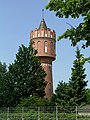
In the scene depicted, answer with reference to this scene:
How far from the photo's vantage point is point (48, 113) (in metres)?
22.2

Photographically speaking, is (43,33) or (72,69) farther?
(43,33)

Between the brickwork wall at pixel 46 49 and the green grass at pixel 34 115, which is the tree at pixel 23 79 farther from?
the green grass at pixel 34 115

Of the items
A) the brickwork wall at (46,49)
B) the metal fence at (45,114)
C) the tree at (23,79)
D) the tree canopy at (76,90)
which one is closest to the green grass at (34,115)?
the metal fence at (45,114)

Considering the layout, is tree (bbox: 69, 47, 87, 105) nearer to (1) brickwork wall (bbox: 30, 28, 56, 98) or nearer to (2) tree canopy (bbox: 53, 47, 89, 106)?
(2) tree canopy (bbox: 53, 47, 89, 106)

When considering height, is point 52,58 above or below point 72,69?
above

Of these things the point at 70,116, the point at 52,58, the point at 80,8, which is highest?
the point at 52,58

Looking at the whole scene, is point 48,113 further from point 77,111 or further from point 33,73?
point 33,73

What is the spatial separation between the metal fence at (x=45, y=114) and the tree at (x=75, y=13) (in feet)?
45.0

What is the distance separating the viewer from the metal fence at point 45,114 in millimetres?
20803

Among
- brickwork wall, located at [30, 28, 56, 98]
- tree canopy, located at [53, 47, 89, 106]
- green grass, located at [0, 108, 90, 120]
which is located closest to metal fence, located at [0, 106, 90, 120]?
green grass, located at [0, 108, 90, 120]

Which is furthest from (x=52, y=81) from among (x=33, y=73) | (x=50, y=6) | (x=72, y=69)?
(x=50, y=6)

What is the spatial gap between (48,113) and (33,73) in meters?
20.6

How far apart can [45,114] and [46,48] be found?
26.3 m

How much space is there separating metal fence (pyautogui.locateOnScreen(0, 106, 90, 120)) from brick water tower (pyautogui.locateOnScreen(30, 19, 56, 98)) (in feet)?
77.3
